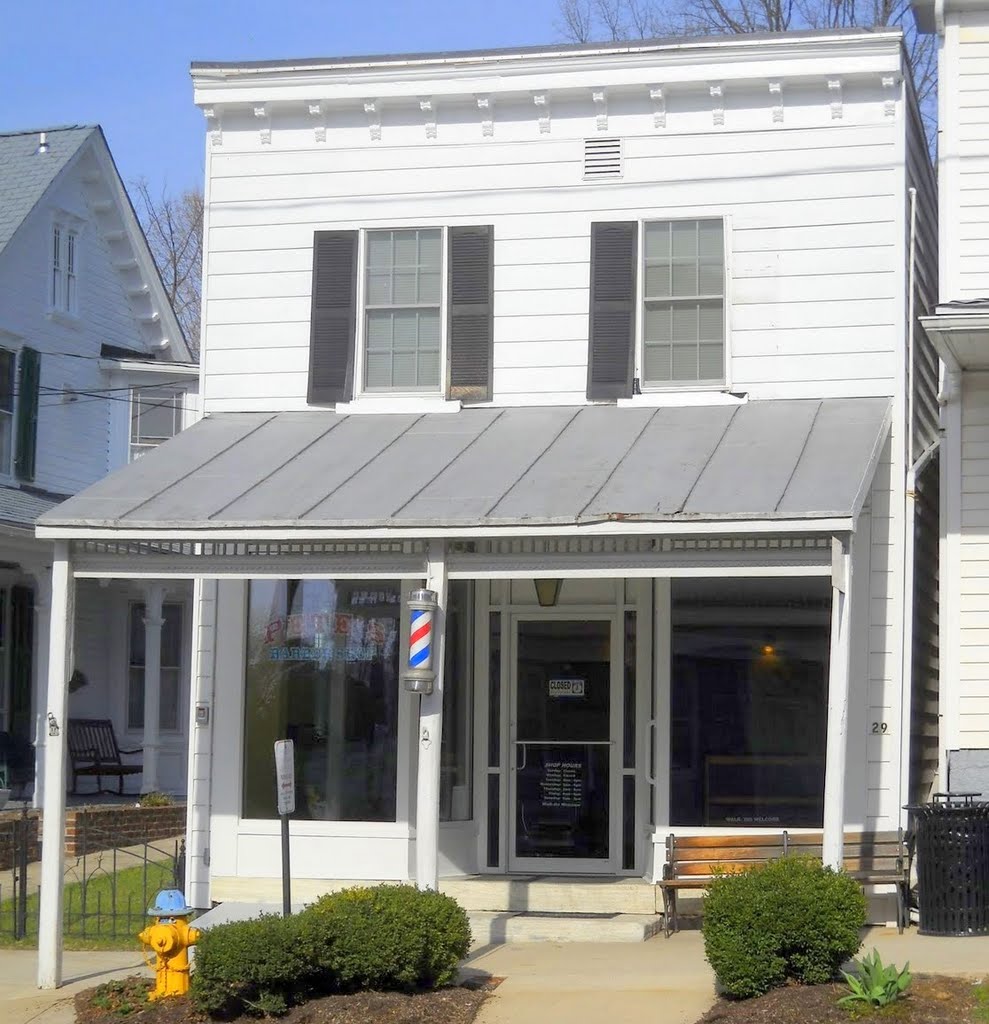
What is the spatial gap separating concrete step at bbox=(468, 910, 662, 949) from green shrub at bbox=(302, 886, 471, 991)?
2.11 meters

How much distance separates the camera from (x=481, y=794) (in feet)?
44.6

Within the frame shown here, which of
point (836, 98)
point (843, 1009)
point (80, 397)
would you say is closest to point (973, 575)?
point (836, 98)

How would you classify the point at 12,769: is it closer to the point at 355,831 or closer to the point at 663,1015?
the point at 355,831

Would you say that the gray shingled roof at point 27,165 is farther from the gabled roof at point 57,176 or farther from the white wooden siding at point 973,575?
the white wooden siding at point 973,575

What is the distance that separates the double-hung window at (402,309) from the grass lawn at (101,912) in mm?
4700

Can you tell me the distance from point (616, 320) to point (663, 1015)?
6.12 m

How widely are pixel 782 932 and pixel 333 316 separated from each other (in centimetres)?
708

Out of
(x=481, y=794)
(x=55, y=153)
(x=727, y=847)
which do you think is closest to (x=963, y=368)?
(x=727, y=847)

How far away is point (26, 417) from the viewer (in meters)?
21.6

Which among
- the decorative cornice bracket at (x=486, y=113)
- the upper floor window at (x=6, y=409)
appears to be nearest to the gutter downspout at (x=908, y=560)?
the decorative cornice bracket at (x=486, y=113)

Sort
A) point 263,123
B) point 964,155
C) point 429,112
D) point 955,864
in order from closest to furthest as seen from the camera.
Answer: point 955,864 → point 964,155 → point 429,112 → point 263,123

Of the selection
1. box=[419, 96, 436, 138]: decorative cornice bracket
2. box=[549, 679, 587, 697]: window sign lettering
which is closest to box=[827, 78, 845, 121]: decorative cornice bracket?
box=[419, 96, 436, 138]: decorative cornice bracket

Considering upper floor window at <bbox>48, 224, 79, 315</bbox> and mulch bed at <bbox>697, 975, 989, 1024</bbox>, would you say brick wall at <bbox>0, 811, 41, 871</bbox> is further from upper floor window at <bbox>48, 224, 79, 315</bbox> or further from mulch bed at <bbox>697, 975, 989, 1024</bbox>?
mulch bed at <bbox>697, 975, 989, 1024</bbox>

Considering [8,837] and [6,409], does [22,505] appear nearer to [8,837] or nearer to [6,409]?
[6,409]
